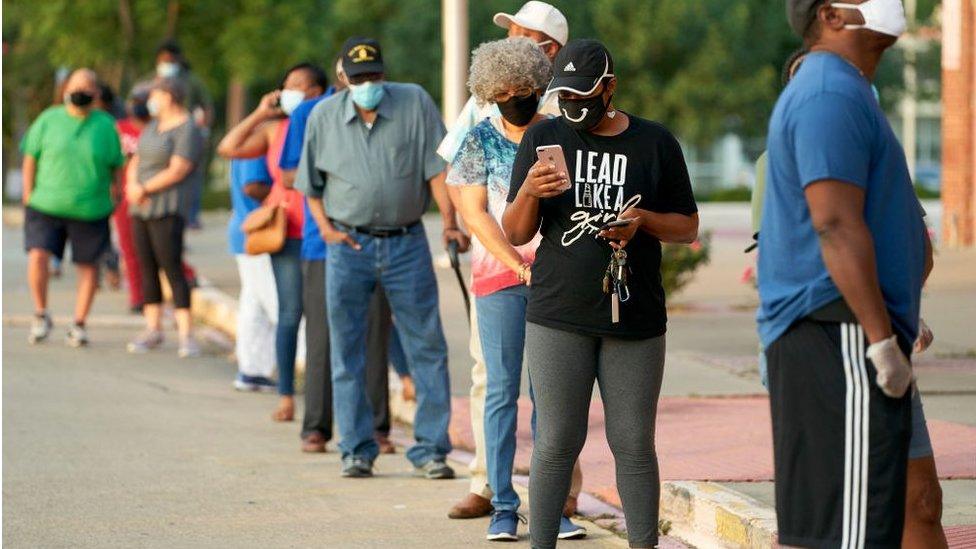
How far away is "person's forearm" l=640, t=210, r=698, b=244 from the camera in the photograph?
602 centimetres

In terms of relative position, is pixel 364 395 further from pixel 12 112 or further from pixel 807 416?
pixel 12 112

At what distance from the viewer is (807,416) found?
15.2ft

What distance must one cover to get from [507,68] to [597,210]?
105 cm

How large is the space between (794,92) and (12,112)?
51505 mm

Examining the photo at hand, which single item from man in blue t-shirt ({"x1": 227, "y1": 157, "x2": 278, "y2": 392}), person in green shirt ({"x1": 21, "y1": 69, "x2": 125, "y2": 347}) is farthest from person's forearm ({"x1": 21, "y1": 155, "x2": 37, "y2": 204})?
man in blue t-shirt ({"x1": 227, "y1": 157, "x2": 278, "y2": 392})

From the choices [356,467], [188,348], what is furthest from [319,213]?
[188,348]

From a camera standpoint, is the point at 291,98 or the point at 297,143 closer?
the point at 297,143

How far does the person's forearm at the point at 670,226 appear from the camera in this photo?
6.02 m

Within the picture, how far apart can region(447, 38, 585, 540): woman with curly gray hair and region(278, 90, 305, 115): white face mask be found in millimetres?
2987

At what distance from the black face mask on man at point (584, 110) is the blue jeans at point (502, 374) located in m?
1.17

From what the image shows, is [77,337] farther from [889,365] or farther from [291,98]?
[889,365]

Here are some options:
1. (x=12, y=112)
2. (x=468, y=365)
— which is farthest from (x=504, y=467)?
(x=12, y=112)

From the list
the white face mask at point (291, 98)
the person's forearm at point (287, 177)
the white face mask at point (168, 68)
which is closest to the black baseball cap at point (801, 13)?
the person's forearm at point (287, 177)

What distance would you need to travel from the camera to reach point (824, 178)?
4430 millimetres
